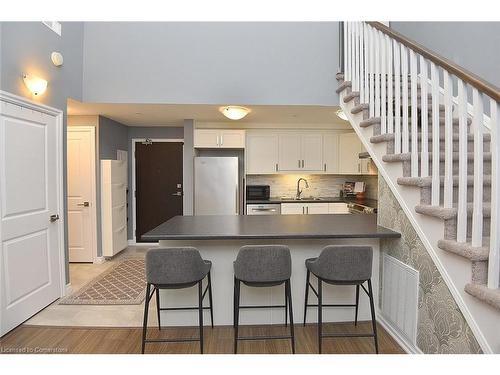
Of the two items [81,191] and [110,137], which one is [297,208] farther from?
[81,191]

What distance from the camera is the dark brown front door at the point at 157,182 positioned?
224 inches

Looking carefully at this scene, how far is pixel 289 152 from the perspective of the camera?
536 centimetres

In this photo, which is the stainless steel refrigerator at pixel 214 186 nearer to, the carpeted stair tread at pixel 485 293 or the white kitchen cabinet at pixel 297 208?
the white kitchen cabinet at pixel 297 208

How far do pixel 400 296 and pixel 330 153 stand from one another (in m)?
3.30

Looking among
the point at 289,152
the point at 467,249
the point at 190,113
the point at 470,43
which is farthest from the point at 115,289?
the point at 470,43

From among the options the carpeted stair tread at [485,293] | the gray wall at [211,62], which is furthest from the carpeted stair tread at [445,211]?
the gray wall at [211,62]

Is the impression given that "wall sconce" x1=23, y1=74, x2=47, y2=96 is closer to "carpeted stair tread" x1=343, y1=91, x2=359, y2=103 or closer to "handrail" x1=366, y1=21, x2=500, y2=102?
"carpeted stair tread" x1=343, y1=91, x2=359, y2=103

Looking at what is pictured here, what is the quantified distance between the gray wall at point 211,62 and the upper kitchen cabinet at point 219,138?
1166 millimetres

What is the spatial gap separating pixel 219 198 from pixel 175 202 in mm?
1291

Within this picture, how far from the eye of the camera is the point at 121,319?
2908mm

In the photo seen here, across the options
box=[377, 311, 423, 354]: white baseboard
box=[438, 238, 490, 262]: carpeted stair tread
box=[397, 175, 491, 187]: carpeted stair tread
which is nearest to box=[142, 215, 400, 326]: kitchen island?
box=[377, 311, 423, 354]: white baseboard

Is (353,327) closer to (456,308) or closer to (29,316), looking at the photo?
(456,308)

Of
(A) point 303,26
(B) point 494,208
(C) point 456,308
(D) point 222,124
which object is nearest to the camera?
(B) point 494,208

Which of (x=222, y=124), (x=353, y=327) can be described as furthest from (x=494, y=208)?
(x=222, y=124)
